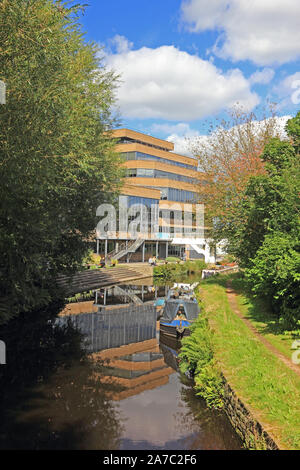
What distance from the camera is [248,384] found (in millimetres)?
9836

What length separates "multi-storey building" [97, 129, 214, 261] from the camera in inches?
2135

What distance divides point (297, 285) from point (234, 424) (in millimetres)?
6218

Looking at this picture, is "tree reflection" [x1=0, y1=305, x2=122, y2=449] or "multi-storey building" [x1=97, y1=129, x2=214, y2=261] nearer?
"tree reflection" [x1=0, y1=305, x2=122, y2=449]

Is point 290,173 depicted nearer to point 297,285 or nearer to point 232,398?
point 297,285

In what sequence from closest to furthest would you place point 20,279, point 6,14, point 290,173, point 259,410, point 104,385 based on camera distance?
1. point 259,410
2. point 6,14
3. point 104,385
4. point 290,173
5. point 20,279

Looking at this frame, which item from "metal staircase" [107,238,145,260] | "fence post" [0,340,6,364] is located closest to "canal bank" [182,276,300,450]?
"fence post" [0,340,6,364]

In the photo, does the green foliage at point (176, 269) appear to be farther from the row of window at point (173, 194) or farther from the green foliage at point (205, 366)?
the green foliage at point (205, 366)

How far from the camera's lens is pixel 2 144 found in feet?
45.2

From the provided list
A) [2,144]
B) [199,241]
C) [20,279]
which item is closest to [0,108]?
[2,144]

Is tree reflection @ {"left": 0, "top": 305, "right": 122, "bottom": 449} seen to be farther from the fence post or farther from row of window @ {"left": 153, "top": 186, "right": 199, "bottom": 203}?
row of window @ {"left": 153, "top": 186, "right": 199, "bottom": 203}

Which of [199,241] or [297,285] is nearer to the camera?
[297,285]

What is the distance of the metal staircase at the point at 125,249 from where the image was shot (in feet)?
166

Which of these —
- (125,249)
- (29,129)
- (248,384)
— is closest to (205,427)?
(248,384)

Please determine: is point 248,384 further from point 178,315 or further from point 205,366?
point 178,315
